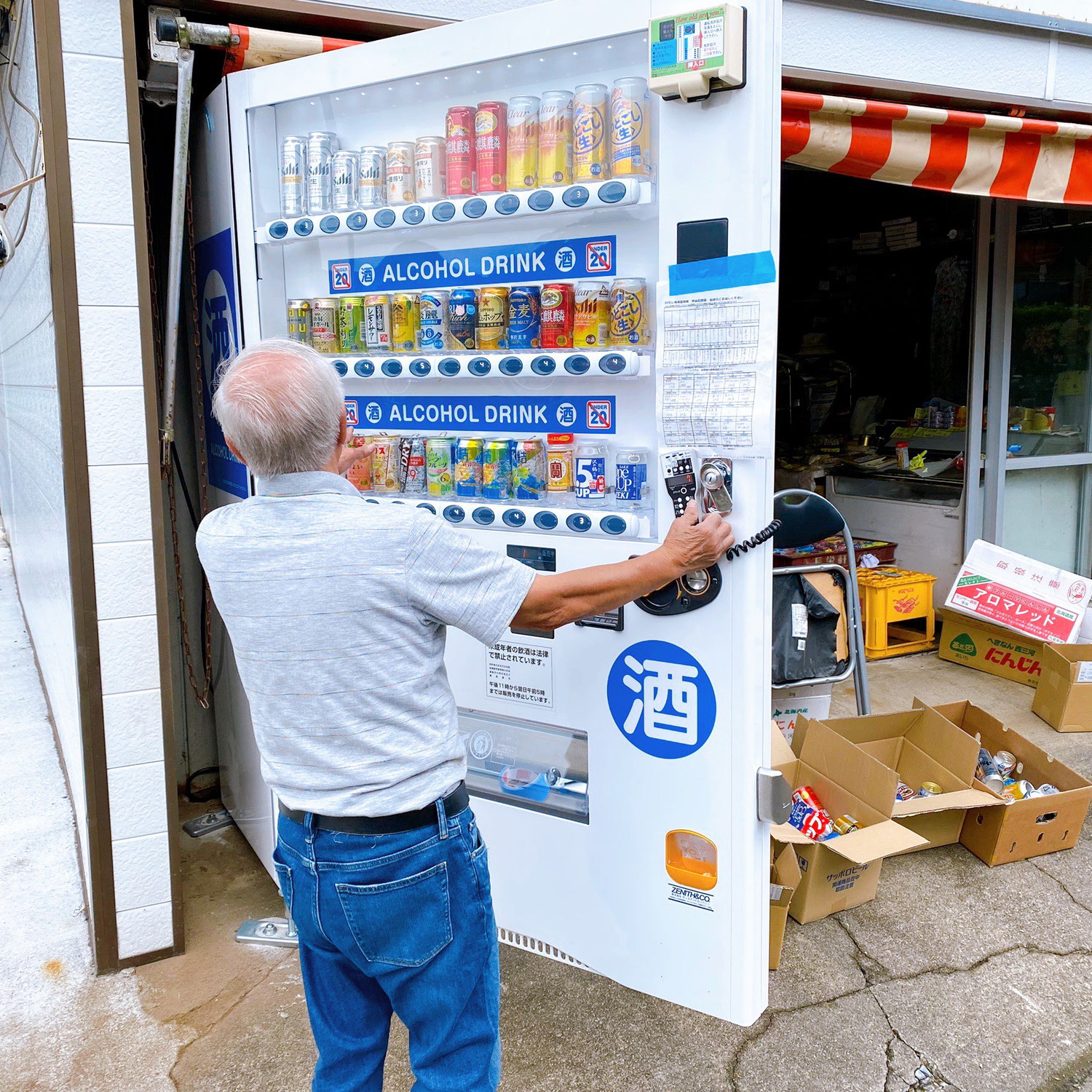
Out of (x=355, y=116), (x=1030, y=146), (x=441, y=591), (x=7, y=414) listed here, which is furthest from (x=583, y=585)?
(x=7, y=414)

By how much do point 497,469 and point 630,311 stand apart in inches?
20.6

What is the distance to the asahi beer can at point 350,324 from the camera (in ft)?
8.43

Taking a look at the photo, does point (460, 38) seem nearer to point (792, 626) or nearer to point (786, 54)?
point (786, 54)

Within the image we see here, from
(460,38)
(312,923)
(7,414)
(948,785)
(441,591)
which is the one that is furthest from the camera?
(7,414)

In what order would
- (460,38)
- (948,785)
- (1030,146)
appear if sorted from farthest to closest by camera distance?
1. (1030,146)
2. (948,785)
3. (460,38)

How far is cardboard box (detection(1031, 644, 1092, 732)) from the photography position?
4301 mm

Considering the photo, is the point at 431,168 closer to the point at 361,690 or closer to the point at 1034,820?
the point at 361,690

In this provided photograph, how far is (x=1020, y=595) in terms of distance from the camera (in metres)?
4.88

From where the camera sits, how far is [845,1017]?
2545mm

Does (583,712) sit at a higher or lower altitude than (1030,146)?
lower

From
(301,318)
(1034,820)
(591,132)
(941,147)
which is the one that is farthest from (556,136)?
(1034,820)

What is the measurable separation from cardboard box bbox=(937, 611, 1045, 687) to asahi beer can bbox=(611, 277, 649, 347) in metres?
3.52

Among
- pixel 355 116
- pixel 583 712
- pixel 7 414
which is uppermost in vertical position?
pixel 355 116

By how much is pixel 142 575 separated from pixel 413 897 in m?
1.44
